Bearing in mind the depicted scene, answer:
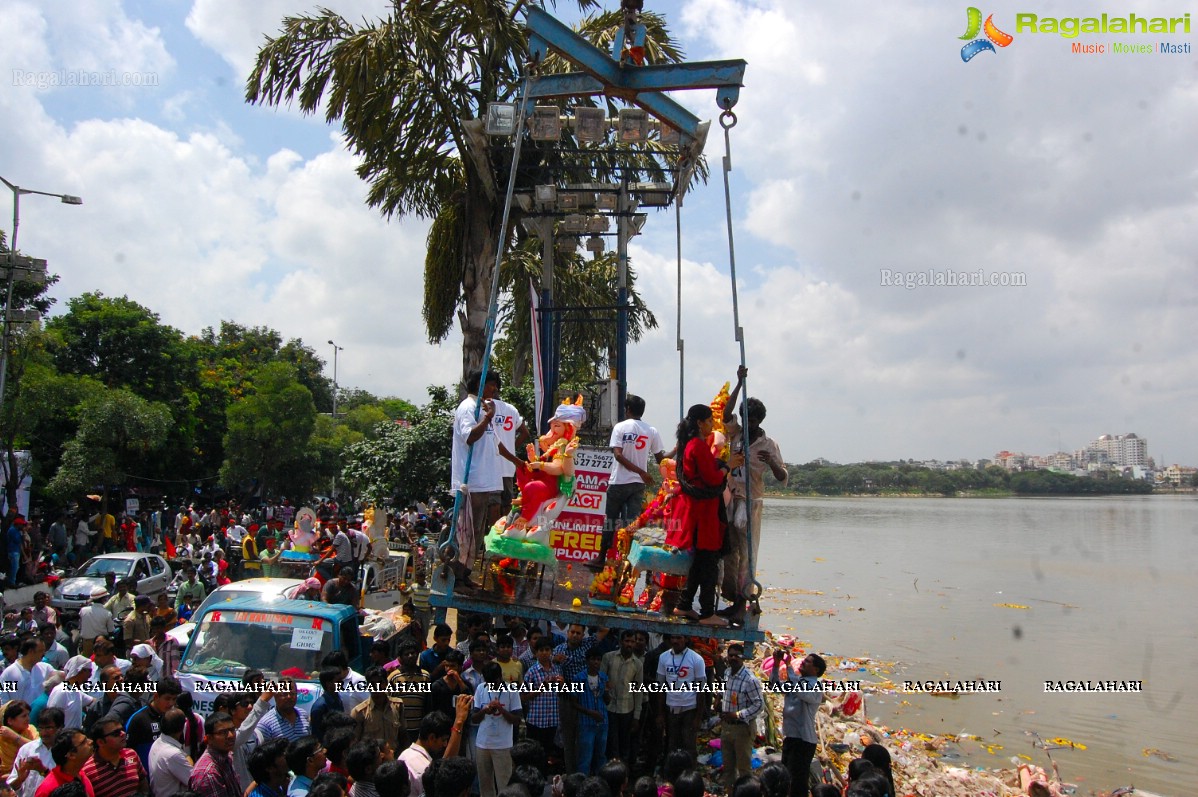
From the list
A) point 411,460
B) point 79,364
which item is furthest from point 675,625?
point 79,364

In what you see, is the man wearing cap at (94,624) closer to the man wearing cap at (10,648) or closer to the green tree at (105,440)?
the man wearing cap at (10,648)

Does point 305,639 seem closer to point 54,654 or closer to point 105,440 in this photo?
point 54,654

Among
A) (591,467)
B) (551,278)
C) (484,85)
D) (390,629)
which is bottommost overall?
(390,629)

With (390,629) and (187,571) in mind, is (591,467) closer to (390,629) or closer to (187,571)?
(390,629)

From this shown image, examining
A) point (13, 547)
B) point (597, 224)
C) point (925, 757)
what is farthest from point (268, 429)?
point (925, 757)

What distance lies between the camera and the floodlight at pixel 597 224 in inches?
555

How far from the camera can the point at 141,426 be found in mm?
24297

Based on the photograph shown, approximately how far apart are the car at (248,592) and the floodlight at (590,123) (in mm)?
6341

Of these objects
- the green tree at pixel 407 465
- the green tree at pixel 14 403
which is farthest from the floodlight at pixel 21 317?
the green tree at pixel 407 465

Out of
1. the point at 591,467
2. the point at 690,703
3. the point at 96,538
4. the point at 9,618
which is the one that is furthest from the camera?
the point at 96,538

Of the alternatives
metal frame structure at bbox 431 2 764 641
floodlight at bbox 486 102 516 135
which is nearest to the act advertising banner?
metal frame structure at bbox 431 2 764 641

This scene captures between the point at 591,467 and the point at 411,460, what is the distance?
10.5 m

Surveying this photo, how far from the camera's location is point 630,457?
8.86 metres

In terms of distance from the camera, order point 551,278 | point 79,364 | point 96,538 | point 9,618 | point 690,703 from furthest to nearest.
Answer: point 79,364
point 96,538
point 551,278
point 9,618
point 690,703
